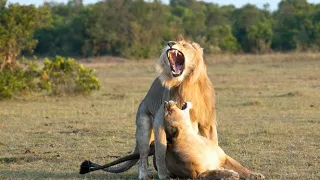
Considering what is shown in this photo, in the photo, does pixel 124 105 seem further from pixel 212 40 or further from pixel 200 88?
pixel 212 40

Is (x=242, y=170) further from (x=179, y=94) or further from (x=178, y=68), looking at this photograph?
(x=178, y=68)

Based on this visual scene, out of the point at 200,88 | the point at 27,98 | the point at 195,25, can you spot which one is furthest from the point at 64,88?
the point at 195,25

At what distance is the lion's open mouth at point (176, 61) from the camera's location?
6496mm

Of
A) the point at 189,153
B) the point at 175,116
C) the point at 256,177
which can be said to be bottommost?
the point at 256,177

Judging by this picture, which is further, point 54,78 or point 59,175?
point 54,78

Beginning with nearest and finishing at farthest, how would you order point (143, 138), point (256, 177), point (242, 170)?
1. point (256, 177)
2. point (242, 170)
3. point (143, 138)

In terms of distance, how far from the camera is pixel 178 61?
6.59m

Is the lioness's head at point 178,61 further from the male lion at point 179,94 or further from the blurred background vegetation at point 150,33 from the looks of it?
the blurred background vegetation at point 150,33

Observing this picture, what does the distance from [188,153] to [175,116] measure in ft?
1.14

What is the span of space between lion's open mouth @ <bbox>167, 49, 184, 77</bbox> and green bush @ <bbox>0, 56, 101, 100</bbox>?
11.4 metres

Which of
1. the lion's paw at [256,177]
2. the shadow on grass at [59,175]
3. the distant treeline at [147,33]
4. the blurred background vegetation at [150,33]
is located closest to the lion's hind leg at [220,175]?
the lion's paw at [256,177]

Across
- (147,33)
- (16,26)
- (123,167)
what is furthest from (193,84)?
(147,33)

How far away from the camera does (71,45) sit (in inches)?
1726

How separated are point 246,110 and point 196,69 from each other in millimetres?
7415
